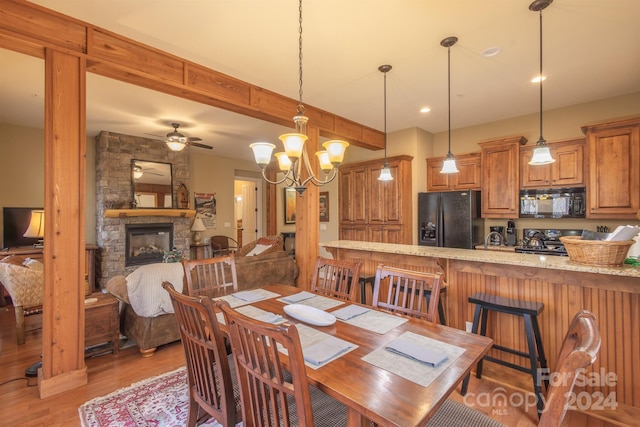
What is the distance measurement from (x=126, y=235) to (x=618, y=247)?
6.70 m

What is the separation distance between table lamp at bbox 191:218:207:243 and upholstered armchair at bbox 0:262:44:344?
348 centimetres

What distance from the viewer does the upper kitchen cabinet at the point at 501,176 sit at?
4332mm

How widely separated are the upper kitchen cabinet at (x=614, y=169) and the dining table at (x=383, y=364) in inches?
137

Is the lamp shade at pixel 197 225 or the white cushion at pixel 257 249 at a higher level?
the lamp shade at pixel 197 225

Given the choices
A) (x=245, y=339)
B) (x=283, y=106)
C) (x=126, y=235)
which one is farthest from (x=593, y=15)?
(x=126, y=235)

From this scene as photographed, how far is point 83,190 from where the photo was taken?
7.84 feet

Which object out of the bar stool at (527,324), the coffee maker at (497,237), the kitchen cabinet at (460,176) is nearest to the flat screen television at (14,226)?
the bar stool at (527,324)

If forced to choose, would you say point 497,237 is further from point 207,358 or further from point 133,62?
point 133,62

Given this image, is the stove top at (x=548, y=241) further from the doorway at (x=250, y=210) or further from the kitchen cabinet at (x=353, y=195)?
the doorway at (x=250, y=210)

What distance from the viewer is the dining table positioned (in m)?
0.98

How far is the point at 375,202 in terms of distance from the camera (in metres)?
5.35

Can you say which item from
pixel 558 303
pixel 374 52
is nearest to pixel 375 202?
pixel 374 52

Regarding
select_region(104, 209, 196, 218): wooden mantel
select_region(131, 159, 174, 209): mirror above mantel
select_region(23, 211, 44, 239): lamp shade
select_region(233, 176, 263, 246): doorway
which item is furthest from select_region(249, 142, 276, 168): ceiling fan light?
select_region(233, 176, 263, 246): doorway

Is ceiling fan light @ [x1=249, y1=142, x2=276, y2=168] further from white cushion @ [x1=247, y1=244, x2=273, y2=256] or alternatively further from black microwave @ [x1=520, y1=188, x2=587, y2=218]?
black microwave @ [x1=520, y1=188, x2=587, y2=218]
